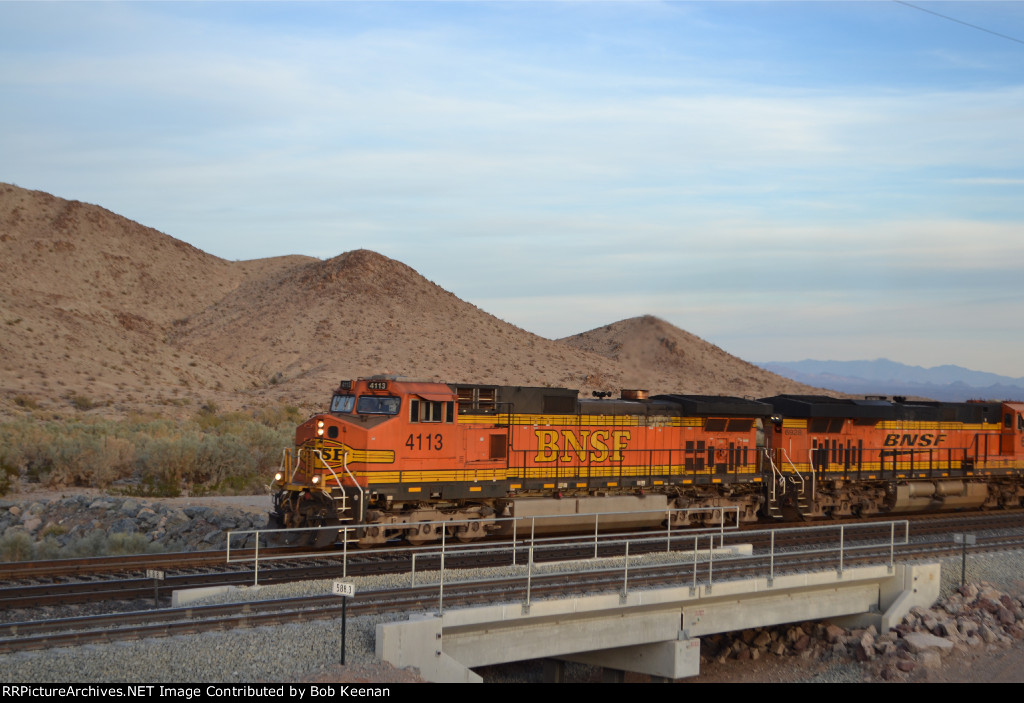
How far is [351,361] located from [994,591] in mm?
58923

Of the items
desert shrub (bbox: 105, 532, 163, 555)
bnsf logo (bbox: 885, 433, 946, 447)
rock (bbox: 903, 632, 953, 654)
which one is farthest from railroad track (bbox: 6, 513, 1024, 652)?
bnsf logo (bbox: 885, 433, 946, 447)

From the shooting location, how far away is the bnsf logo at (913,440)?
29453mm

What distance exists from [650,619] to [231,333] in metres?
73.7

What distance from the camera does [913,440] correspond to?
3008 centimetres

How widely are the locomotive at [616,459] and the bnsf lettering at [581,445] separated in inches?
1.2

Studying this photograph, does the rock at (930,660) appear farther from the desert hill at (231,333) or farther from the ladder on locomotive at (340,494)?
the desert hill at (231,333)

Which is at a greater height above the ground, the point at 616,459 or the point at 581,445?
the point at 581,445

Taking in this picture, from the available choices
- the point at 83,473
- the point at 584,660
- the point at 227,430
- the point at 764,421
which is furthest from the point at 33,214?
the point at 584,660

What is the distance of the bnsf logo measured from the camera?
2945 cm

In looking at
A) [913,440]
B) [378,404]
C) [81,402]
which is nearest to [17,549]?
[378,404]

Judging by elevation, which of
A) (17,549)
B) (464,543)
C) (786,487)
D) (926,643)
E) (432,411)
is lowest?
(926,643)

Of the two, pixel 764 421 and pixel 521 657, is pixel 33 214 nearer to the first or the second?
pixel 764 421

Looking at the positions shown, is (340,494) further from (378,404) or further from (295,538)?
(378,404)
